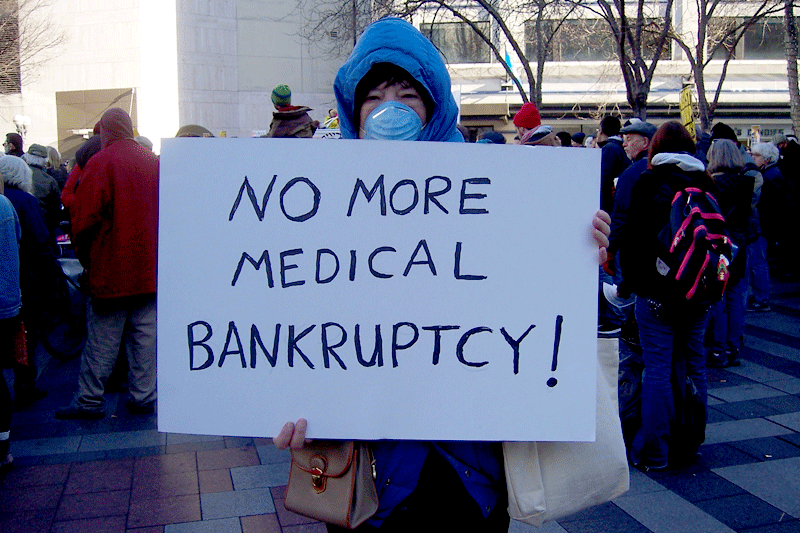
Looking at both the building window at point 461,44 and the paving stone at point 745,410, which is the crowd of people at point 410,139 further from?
the building window at point 461,44

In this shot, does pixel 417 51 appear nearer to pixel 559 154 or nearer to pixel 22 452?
pixel 559 154

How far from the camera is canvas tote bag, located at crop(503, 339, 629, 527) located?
5.31 feet

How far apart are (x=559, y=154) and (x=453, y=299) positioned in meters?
0.40

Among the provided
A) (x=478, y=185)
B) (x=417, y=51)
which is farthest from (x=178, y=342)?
(x=417, y=51)

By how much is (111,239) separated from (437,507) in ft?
13.0

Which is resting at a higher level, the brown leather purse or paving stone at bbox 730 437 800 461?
the brown leather purse

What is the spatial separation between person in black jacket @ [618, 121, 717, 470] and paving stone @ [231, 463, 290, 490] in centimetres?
202

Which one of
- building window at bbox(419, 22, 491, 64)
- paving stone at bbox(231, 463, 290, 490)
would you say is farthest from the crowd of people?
building window at bbox(419, 22, 491, 64)

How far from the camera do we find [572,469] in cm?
166

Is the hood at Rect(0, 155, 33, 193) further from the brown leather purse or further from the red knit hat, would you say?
the brown leather purse

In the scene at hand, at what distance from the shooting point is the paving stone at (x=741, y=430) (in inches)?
184

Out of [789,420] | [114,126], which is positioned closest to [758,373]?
[789,420]

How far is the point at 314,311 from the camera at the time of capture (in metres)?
1.63

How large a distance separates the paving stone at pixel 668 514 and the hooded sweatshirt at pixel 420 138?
84.8 inches
